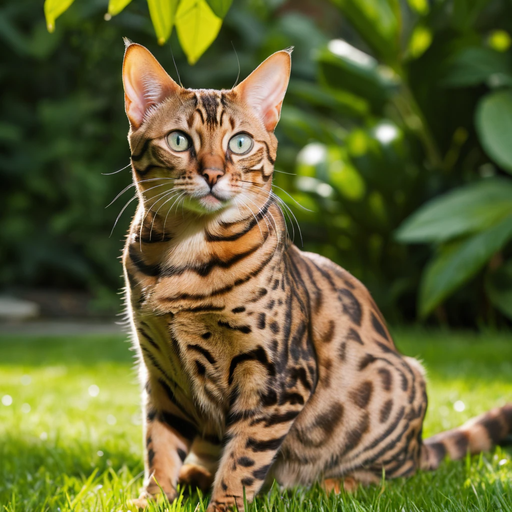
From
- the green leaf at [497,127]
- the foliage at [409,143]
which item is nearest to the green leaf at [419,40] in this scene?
the foliage at [409,143]

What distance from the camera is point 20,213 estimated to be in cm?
764

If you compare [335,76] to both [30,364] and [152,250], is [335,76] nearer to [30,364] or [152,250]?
[30,364]

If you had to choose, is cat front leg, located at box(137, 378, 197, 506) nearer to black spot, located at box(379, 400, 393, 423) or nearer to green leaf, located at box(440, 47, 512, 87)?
black spot, located at box(379, 400, 393, 423)

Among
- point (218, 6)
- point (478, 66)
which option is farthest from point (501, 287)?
point (218, 6)

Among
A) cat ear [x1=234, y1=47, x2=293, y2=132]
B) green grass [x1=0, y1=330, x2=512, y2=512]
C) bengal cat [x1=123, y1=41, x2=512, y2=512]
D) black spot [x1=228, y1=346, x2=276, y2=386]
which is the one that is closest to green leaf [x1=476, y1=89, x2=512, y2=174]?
green grass [x1=0, y1=330, x2=512, y2=512]

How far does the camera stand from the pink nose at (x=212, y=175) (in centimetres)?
159

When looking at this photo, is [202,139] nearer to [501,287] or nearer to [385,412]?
[385,412]

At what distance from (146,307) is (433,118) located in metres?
4.59

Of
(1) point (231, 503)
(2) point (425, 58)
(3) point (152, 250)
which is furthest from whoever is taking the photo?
(2) point (425, 58)

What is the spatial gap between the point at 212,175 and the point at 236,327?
0.39 meters

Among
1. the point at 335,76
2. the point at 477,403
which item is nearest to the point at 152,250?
the point at 477,403

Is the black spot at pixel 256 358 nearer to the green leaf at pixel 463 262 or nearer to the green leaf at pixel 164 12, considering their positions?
the green leaf at pixel 164 12

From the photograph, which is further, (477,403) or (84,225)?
(84,225)

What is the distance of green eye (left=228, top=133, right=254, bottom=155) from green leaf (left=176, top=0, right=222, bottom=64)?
0.27 meters
